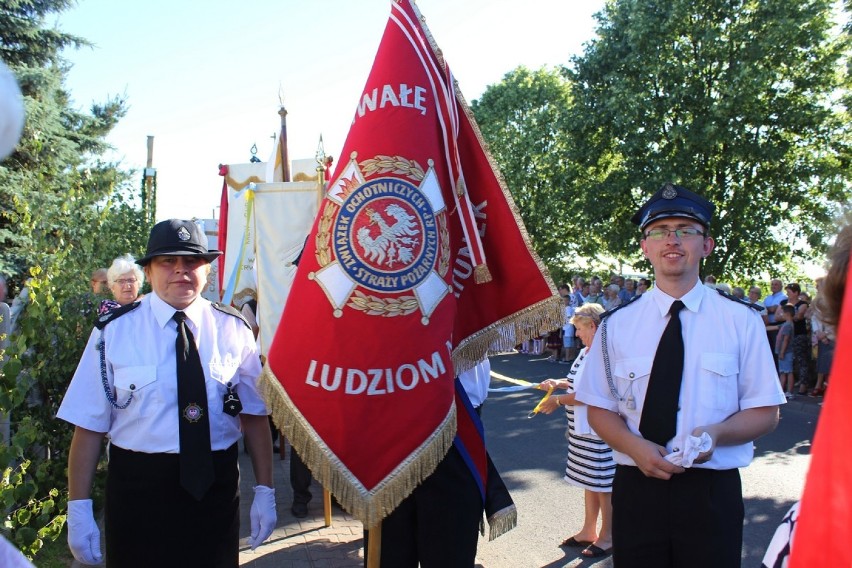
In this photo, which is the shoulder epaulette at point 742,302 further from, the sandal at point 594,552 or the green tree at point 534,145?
the green tree at point 534,145

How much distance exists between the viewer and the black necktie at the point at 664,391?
2.82 meters

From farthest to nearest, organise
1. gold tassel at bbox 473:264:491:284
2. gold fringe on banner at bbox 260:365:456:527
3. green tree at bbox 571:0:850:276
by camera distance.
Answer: green tree at bbox 571:0:850:276, gold tassel at bbox 473:264:491:284, gold fringe on banner at bbox 260:365:456:527

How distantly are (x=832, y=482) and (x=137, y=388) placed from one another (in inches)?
105

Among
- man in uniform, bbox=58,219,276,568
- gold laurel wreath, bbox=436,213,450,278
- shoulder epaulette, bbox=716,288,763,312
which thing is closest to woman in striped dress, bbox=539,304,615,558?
shoulder epaulette, bbox=716,288,763,312

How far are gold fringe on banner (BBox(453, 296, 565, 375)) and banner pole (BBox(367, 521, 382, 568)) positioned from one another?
739 mm

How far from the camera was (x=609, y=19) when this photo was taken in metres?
21.5

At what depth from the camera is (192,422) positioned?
2.87 meters

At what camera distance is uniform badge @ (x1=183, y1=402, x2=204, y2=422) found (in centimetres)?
287

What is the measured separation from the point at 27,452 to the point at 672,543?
13.9ft

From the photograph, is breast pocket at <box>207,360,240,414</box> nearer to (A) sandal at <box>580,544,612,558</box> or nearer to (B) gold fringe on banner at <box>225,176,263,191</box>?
(A) sandal at <box>580,544,612,558</box>

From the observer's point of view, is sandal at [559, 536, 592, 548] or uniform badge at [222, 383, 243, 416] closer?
uniform badge at [222, 383, 243, 416]

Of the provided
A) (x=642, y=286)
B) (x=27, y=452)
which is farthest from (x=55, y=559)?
(x=642, y=286)

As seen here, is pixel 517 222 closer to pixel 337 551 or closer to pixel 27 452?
pixel 337 551

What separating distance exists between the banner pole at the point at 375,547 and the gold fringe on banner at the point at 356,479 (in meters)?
0.13
